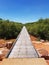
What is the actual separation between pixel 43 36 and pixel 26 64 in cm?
2727

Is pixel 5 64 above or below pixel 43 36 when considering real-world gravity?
above

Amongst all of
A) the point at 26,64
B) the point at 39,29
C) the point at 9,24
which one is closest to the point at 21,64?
the point at 26,64

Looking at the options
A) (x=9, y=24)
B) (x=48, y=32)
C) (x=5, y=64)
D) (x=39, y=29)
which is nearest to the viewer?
(x=5, y=64)

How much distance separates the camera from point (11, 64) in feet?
20.3

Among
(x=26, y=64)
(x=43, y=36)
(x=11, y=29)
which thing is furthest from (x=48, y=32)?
(x=26, y=64)

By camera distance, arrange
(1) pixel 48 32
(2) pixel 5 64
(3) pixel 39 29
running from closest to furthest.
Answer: (2) pixel 5 64
(1) pixel 48 32
(3) pixel 39 29

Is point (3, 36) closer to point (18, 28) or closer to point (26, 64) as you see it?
point (18, 28)

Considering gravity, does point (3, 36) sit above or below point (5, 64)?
below

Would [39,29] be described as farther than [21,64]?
Yes

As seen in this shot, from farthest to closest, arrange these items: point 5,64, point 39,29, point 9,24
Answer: point 9,24 → point 39,29 → point 5,64

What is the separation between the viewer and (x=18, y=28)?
3800 cm

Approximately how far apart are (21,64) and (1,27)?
97.6 ft

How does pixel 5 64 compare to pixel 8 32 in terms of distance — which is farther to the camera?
pixel 8 32

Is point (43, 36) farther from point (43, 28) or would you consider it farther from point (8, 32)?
point (8, 32)
